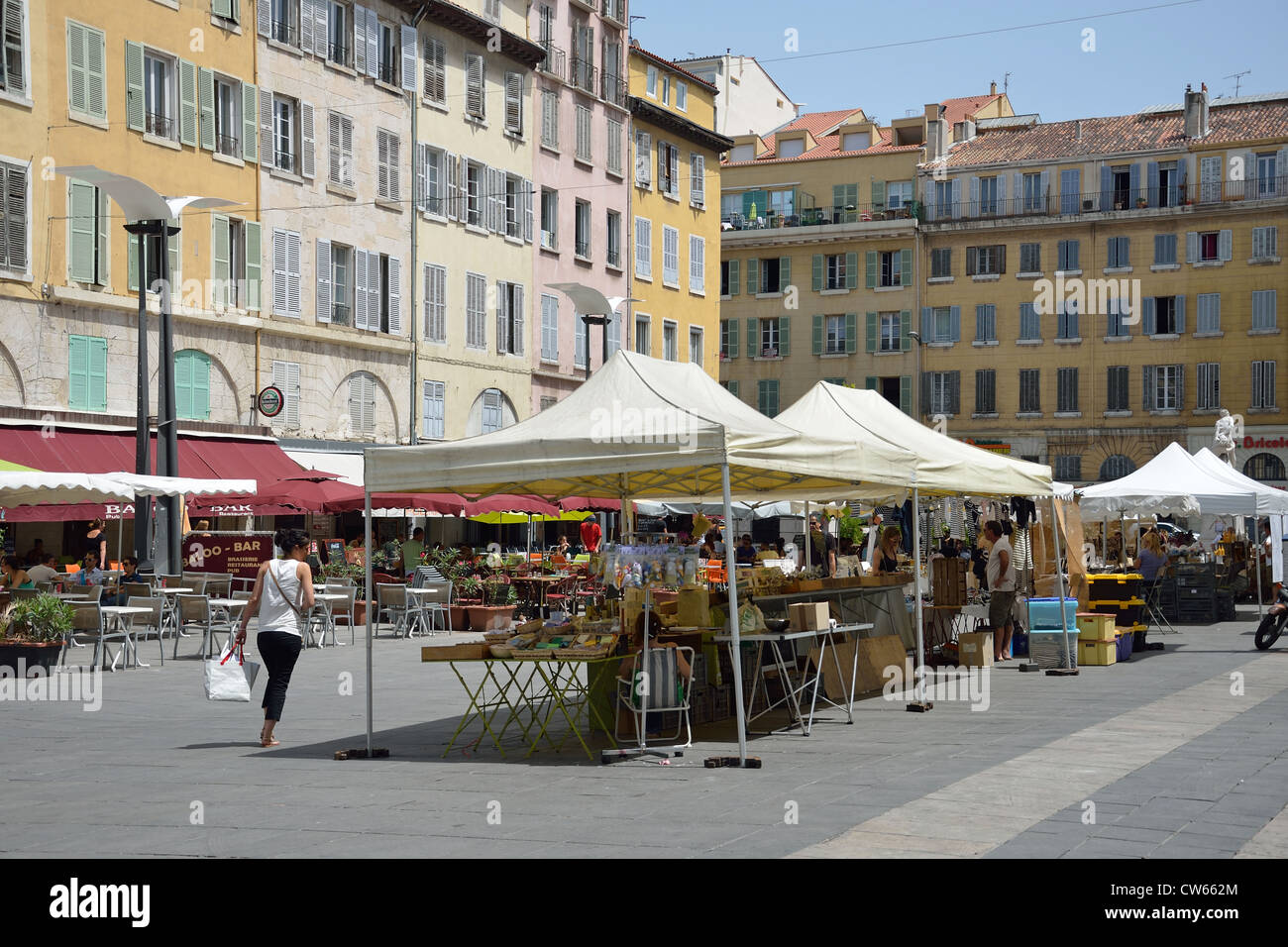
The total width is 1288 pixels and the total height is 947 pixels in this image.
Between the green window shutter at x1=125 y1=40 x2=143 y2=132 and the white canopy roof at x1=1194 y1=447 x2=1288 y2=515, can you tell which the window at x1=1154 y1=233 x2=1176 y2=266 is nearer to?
the white canopy roof at x1=1194 y1=447 x2=1288 y2=515

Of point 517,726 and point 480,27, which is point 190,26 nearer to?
point 480,27

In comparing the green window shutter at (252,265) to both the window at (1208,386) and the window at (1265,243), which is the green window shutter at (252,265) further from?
the window at (1265,243)

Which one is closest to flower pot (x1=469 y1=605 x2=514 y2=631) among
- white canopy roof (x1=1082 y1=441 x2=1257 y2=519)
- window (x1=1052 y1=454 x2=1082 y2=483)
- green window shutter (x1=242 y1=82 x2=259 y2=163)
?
white canopy roof (x1=1082 y1=441 x2=1257 y2=519)

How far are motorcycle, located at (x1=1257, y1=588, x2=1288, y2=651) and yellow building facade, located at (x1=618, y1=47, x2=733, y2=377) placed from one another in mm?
28534

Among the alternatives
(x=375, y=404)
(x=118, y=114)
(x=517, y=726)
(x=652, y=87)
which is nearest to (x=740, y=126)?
(x=652, y=87)

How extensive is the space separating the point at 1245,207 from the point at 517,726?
5523cm

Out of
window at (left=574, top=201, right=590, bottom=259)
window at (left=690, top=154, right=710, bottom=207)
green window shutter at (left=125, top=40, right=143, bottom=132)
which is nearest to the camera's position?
green window shutter at (left=125, top=40, right=143, bottom=132)

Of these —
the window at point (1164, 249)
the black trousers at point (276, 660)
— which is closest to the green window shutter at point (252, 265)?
the black trousers at point (276, 660)

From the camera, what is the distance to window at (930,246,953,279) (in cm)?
6694

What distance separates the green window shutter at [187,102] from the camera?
32.3 metres

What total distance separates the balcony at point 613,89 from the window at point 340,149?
13257 mm

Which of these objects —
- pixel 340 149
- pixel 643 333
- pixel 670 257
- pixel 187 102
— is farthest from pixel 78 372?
pixel 670 257

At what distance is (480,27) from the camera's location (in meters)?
42.1

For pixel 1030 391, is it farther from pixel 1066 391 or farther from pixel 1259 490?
pixel 1259 490
